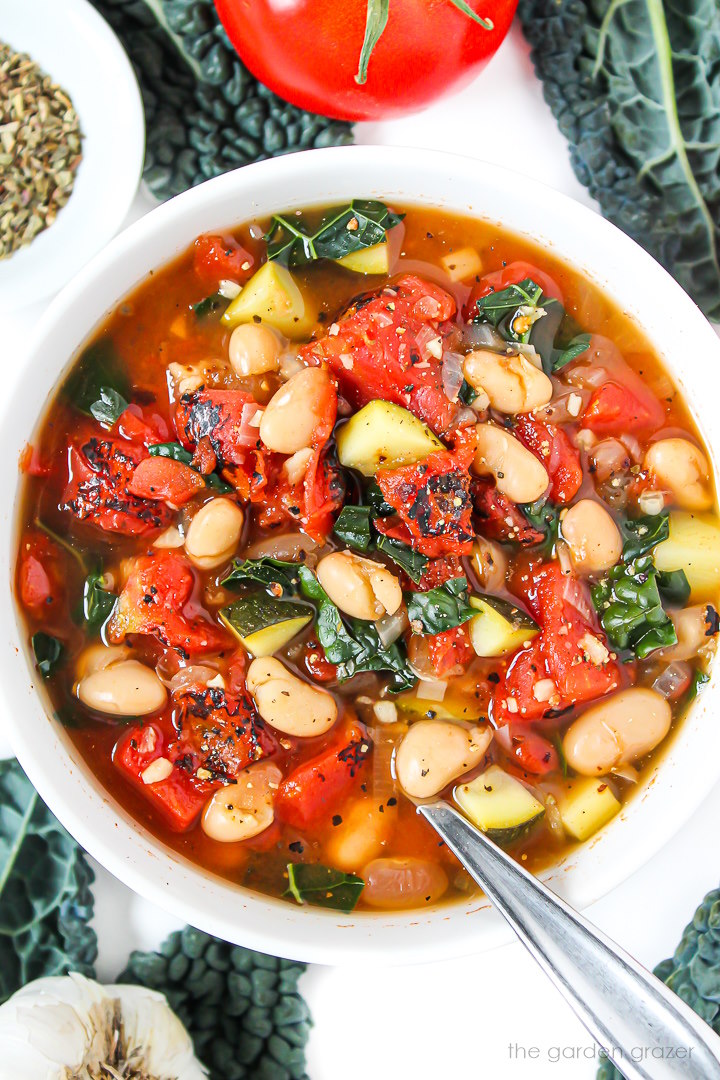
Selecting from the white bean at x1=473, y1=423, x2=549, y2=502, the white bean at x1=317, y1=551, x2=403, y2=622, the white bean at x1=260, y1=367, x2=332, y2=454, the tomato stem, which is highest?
the tomato stem

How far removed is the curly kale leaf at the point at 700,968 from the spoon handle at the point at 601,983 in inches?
31.1

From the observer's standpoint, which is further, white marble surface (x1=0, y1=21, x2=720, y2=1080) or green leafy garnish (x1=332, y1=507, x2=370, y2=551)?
white marble surface (x1=0, y1=21, x2=720, y2=1080)

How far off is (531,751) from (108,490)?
1.26 metres

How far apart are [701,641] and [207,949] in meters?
1.69

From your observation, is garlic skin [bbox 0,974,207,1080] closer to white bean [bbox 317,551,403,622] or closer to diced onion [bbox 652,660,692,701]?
white bean [bbox 317,551,403,622]

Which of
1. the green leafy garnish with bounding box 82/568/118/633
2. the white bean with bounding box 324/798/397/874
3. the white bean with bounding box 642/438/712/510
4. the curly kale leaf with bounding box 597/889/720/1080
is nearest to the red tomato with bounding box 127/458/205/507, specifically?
the green leafy garnish with bounding box 82/568/118/633

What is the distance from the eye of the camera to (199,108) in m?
3.02

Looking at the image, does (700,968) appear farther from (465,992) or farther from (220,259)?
(220,259)

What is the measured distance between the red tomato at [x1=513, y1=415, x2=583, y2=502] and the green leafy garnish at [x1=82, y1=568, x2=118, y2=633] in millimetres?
1109

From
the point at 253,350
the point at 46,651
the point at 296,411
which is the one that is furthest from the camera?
the point at 46,651

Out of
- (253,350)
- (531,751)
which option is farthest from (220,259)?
(531,751)

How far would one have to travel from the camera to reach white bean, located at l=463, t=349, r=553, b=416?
239cm

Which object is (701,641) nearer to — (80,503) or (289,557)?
(289,557)

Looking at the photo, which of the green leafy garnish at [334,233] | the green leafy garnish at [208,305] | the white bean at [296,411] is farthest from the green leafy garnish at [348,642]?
the green leafy garnish at [334,233]
